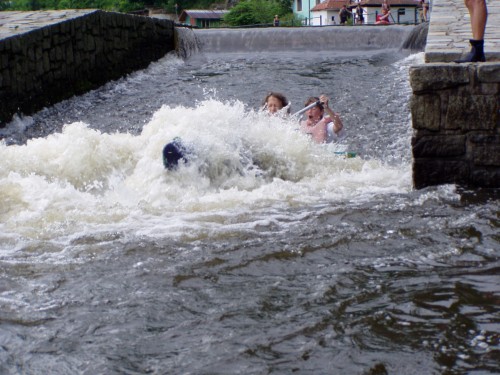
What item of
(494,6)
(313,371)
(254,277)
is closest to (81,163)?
(254,277)

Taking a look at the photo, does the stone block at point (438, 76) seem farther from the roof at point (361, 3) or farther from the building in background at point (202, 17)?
the building in background at point (202, 17)

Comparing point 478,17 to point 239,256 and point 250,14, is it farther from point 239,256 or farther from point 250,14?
point 250,14

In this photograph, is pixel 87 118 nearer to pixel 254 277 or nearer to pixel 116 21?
pixel 116 21

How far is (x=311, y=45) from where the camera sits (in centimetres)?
1639

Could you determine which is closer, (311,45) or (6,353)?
(6,353)

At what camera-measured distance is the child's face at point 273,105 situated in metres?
8.47

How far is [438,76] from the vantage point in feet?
20.9

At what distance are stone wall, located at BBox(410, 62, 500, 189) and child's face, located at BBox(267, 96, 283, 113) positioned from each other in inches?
87.0

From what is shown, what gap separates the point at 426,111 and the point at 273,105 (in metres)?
2.33

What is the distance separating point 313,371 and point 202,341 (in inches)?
21.7

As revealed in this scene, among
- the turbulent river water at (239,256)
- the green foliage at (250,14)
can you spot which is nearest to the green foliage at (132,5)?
the green foliage at (250,14)

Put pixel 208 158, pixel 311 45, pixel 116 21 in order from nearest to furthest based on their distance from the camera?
pixel 208 158, pixel 116 21, pixel 311 45

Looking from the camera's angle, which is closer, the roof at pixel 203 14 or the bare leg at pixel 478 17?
the bare leg at pixel 478 17

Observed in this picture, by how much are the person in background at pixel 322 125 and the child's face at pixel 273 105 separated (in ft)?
0.97
